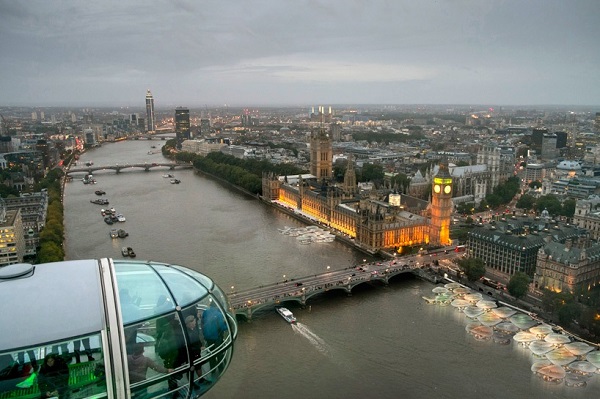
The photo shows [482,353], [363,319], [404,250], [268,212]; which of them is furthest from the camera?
[268,212]

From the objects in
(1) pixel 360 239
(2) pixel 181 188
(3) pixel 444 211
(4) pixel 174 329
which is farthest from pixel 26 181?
(4) pixel 174 329

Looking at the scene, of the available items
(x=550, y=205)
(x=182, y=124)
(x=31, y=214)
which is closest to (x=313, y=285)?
(x=31, y=214)

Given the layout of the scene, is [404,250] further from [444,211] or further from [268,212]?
[268,212]

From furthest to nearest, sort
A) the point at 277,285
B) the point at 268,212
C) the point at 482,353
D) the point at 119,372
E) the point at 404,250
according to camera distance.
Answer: the point at 268,212, the point at 404,250, the point at 277,285, the point at 482,353, the point at 119,372

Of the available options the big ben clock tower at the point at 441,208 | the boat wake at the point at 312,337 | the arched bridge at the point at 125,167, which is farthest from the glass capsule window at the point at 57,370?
the arched bridge at the point at 125,167

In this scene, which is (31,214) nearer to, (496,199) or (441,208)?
(441,208)

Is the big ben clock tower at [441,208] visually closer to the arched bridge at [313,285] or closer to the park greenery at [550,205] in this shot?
the arched bridge at [313,285]

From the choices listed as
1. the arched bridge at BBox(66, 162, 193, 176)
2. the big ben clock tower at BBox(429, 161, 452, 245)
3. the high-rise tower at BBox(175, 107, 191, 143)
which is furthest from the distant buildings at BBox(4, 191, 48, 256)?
the high-rise tower at BBox(175, 107, 191, 143)
